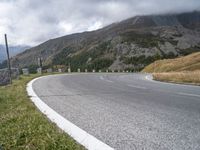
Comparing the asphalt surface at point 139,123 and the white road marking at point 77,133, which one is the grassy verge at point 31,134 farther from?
the asphalt surface at point 139,123

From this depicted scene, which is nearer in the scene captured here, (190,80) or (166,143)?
(166,143)

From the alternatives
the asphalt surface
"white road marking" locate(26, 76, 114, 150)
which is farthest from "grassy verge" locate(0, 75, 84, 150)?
the asphalt surface

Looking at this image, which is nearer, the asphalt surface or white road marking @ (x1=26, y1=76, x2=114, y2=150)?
white road marking @ (x1=26, y1=76, x2=114, y2=150)

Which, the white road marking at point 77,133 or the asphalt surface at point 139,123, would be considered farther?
the asphalt surface at point 139,123

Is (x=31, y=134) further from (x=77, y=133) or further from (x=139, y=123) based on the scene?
(x=139, y=123)

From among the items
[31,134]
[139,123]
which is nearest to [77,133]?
[31,134]

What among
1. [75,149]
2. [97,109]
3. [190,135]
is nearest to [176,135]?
[190,135]

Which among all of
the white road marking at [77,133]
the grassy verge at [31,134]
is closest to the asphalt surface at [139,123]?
the white road marking at [77,133]

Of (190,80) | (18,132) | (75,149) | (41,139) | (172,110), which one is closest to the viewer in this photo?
(75,149)

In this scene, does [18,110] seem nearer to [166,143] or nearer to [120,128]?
[120,128]

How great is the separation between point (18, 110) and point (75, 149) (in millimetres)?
4554

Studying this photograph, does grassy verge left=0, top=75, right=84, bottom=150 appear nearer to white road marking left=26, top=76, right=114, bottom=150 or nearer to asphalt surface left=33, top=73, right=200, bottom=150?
white road marking left=26, top=76, right=114, bottom=150

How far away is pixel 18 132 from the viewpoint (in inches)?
260

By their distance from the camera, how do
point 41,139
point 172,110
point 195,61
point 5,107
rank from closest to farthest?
point 41,139 < point 172,110 < point 5,107 < point 195,61
